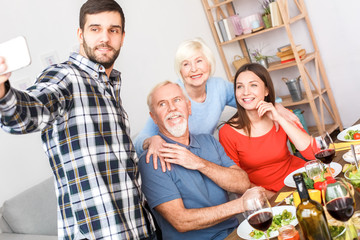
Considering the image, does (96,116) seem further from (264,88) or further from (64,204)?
(264,88)

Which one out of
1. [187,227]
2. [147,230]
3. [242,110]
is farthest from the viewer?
[242,110]

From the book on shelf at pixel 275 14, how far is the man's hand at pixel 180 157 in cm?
277

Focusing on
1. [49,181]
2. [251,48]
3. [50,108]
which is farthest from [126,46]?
[50,108]

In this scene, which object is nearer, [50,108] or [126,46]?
[50,108]

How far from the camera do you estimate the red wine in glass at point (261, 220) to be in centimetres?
131

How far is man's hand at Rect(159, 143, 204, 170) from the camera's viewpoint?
1.98 m

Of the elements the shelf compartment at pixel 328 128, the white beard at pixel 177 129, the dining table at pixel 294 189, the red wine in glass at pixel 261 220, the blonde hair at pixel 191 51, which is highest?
the blonde hair at pixel 191 51

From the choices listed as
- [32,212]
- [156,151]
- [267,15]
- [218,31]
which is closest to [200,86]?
[156,151]

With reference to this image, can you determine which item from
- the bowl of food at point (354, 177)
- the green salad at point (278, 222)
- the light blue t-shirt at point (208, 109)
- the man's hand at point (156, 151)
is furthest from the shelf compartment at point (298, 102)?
the bowl of food at point (354, 177)

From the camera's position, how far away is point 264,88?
256cm

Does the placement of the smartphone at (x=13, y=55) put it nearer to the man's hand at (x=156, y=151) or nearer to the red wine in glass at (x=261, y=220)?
the red wine in glass at (x=261, y=220)

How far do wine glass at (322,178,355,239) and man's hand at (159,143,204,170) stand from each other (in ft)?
2.84

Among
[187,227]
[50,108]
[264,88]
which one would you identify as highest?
Answer: [50,108]

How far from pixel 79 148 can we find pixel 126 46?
7.61 ft
